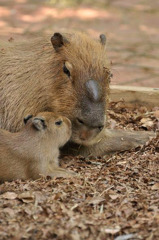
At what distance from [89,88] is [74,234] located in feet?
5.19

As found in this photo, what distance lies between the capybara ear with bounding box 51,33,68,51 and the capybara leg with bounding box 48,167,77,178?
1168 mm

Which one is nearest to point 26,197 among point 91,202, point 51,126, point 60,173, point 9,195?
point 9,195

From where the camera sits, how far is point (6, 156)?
17.6ft

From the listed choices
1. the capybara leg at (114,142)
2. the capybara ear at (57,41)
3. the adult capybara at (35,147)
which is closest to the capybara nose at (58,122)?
the adult capybara at (35,147)

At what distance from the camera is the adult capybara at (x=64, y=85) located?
5371 mm

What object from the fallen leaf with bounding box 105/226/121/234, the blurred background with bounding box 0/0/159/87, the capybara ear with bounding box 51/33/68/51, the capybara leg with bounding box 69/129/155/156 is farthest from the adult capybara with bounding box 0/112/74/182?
the blurred background with bounding box 0/0/159/87

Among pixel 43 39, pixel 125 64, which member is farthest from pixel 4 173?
pixel 125 64

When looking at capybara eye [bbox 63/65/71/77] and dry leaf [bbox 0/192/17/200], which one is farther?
capybara eye [bbox 63/65/71/77]

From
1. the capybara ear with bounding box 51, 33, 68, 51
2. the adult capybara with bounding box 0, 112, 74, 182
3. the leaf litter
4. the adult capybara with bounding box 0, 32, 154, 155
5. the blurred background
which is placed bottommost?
the leaf litter

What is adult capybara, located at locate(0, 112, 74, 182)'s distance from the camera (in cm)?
538

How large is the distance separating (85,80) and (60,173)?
2.96ft

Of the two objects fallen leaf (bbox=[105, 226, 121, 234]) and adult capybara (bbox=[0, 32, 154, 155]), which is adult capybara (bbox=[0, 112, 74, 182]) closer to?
adult capybara (bbox=[0, 32, 154, 155])

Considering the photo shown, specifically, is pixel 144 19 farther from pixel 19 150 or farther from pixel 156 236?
pixel 156 236

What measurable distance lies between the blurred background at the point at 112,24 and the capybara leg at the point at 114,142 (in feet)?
7.84
